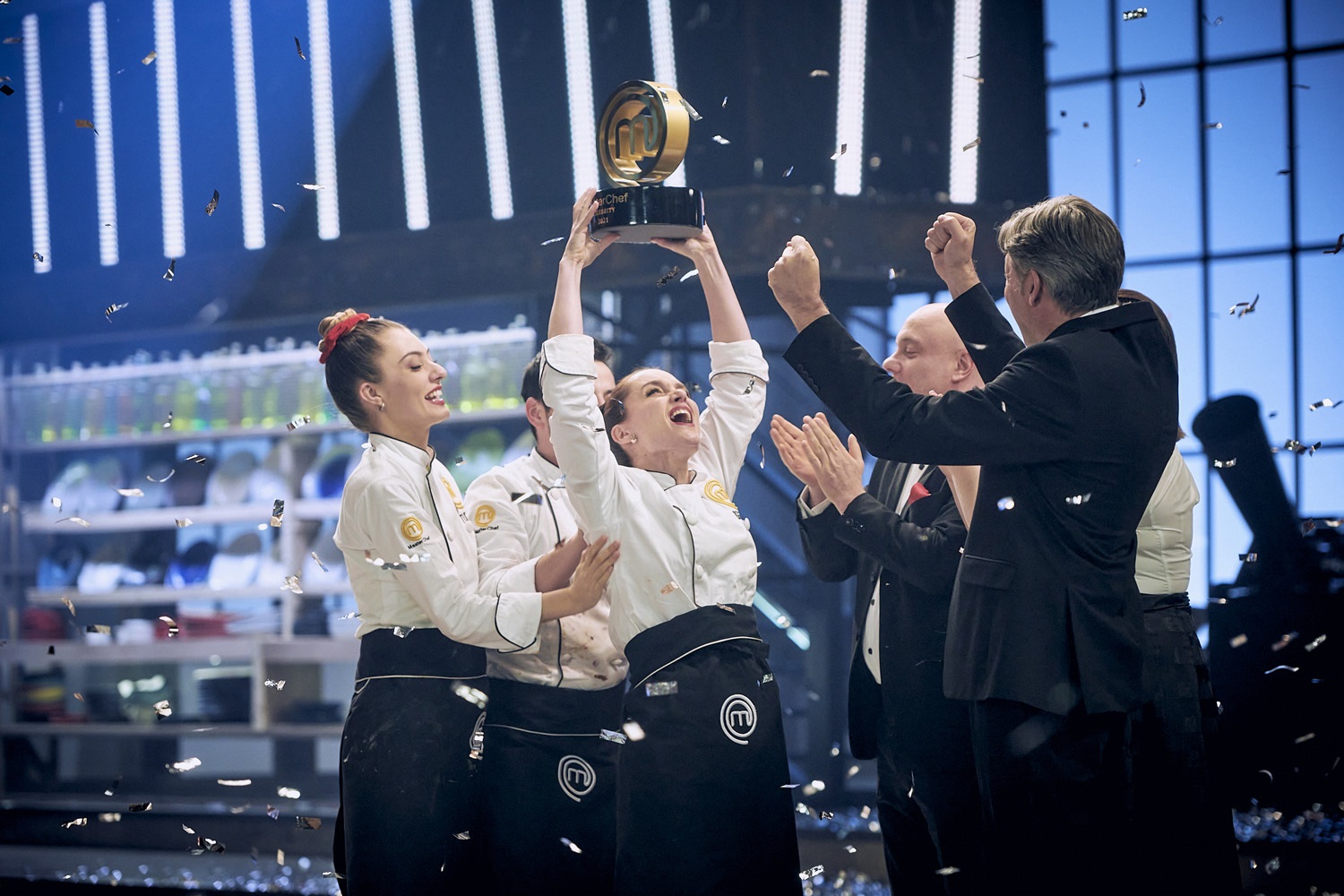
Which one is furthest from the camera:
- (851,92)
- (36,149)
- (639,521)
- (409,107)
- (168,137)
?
(36,149)

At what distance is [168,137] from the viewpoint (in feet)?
19.1

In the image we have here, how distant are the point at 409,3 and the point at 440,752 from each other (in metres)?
4.37

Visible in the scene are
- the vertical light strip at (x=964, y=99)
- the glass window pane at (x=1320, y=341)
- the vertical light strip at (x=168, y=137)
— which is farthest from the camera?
the glass window pane at (x=1320, y=341)

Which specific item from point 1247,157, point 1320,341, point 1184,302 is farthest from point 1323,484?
point 1247,157

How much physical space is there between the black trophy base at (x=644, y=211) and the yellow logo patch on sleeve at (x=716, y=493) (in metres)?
0.48

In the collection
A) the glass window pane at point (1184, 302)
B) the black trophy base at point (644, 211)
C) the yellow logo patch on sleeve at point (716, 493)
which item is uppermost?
the glass window pane at point (1184, 302)

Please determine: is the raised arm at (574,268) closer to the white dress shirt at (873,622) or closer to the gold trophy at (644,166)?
the gold trophy at (644,166)

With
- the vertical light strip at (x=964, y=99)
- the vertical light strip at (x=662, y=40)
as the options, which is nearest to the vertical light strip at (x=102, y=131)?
the vertical light strip at (x=662, y=40)

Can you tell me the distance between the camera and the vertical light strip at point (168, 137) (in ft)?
18.8

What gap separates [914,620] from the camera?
2188 mm

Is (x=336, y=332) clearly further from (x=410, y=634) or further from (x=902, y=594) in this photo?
(x=902, y=594)

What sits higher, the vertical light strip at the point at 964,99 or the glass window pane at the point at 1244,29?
the glass window pane at the point at 1244,29

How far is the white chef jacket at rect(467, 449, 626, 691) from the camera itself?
2180 mm

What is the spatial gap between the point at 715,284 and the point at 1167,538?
3.43 feet
